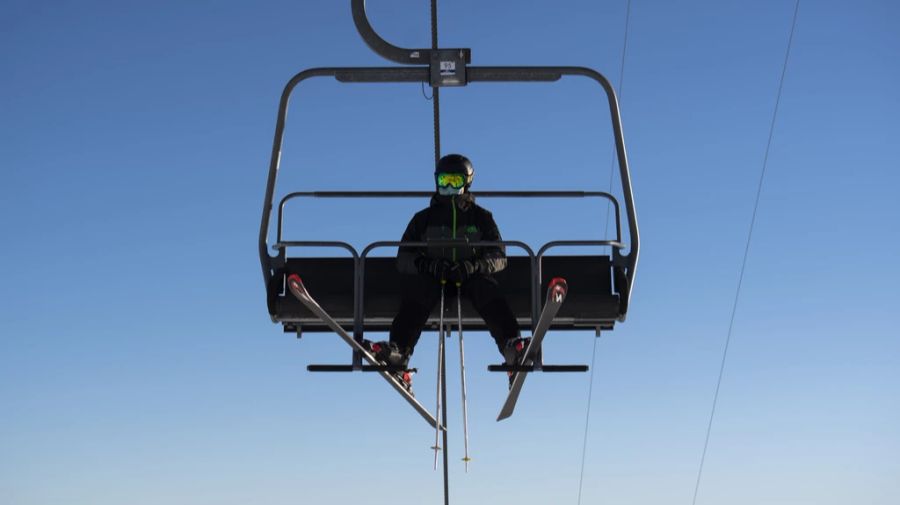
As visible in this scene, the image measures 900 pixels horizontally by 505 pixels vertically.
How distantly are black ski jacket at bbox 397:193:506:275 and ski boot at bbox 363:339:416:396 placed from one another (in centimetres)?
66

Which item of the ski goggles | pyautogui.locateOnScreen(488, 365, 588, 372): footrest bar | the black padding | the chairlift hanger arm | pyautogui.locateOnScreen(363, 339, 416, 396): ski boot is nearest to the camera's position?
pyautogui.locateOnScreen(488, 365, 588, 372): footrest bar

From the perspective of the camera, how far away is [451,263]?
9.54m

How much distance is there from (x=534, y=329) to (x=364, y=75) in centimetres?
236

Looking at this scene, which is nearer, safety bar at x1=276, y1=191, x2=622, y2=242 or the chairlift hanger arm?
the chairlift hanger arm

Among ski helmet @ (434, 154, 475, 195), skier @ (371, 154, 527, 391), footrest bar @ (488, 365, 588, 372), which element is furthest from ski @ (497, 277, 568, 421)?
ski helmet @ (434, 154, 475, 195)

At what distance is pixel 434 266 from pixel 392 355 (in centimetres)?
80

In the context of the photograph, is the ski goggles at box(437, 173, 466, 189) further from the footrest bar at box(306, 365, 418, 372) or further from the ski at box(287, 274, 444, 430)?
the footrest bar at box(306, 365, 418, 372)

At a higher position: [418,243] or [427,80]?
[427,80]

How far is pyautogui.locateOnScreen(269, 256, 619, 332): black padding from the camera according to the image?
9938 mm

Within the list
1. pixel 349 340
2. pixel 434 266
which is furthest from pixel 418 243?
pixel 349 340

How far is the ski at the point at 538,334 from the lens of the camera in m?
8.06

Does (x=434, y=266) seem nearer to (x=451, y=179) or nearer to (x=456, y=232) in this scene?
(x=456, y=232)

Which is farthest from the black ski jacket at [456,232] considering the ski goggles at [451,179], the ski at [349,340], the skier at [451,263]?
the ski at [349,340]

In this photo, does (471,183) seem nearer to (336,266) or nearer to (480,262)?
(480,262)
